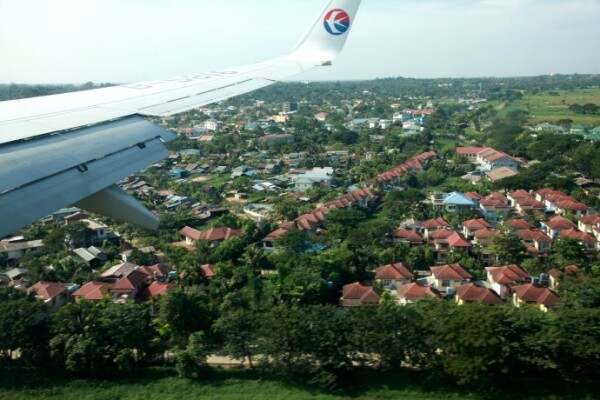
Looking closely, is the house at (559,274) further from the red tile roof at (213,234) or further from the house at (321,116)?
the house at (321,116)

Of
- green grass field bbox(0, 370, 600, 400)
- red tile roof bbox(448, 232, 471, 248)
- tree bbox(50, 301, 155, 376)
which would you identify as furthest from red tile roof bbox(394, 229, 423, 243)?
tree bbox(50, 301, 155, 376)

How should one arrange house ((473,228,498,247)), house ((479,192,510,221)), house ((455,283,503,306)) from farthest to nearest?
house ((479,192,510,221)), house ((473,228,498,247)), house ((455,283,503,306))

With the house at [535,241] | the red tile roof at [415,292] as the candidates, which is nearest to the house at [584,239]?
the house at [535,241]

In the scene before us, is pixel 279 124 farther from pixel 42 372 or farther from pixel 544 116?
pixel 42 372

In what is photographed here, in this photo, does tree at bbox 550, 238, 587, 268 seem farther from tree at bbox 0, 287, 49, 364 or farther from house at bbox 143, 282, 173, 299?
tree at bbox 0, 287, 49, 364

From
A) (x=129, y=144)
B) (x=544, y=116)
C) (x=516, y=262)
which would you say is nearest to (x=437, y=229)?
(x=516, y=262)
